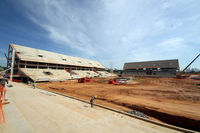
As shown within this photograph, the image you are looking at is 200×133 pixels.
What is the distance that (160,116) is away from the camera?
277 inches

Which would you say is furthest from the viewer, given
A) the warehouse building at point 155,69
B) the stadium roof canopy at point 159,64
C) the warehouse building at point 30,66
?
the stadium roof canopy at point 159,64

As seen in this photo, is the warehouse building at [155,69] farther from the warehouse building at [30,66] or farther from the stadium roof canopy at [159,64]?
the warehouse building at [30,66]

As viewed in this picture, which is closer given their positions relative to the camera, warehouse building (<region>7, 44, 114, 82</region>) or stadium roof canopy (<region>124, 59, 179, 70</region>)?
warehouse building (<region>7, 44, 114, 82</region>)

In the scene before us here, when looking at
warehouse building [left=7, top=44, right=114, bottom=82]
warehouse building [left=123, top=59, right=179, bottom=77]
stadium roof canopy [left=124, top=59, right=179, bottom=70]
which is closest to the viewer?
warehouse building [left=7, top=44, right=114, bottom=82]

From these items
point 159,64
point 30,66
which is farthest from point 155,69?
point 30,66

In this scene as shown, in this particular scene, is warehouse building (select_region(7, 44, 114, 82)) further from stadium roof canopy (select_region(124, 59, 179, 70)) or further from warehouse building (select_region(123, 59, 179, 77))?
stadium roof canopy (select_region(124, 59, 179, 70))

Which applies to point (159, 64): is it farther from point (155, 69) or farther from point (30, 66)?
point (30, 66)

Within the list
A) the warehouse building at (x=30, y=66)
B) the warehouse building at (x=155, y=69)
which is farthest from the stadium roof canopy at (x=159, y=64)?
the warehouse building at (x=30, y=66)

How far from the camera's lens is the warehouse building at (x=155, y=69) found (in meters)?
45.8

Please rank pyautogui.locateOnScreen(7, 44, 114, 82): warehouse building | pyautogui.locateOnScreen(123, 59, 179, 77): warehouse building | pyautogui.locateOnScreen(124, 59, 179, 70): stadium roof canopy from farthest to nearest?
1. pyautogui.locateOnScreen(124, 59, 179, 70): stadium roof canopy
2. pyautogui.locateOnScreen(123, 59, 179, 77): warehouse building
3. pyautogui.locateOnScreen(7, 44, 114, 82): warehouse building

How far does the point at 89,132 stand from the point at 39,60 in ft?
116

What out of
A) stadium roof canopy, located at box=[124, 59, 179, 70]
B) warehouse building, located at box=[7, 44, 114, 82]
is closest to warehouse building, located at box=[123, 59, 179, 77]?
stadium roof canopy, located at box=[124, 59, 179, 70]

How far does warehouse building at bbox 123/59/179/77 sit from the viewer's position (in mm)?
45844

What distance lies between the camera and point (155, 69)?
49750 mm
